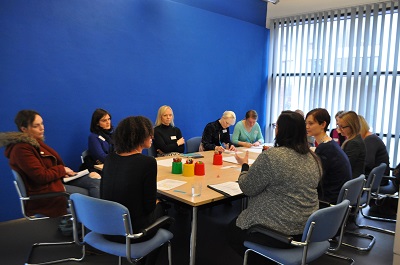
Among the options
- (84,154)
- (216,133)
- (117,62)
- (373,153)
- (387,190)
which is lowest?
(387,190)

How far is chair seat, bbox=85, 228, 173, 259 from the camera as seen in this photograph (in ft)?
6.30

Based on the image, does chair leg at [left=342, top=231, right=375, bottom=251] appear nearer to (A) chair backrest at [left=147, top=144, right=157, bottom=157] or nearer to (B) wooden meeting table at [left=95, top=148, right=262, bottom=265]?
(B) wooden meeting table at [left=95, top=148, right=262, bottom=265]

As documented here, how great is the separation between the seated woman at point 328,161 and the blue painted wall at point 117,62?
2565 millimetres

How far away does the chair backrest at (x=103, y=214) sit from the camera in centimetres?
178

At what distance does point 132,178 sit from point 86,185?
1.46 m

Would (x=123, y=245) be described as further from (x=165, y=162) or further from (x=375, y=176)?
(x=375, y=176)

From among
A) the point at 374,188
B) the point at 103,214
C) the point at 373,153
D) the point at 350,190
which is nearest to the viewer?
the point at 103,214

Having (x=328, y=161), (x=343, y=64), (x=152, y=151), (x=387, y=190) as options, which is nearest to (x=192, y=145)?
(x=152, y=151)

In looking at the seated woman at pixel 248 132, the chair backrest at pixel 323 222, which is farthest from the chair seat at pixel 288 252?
the seated woman at pixel 248 132

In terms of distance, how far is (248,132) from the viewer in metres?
4.93

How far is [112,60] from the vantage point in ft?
13.6

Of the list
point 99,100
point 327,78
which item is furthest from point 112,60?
point 327,78

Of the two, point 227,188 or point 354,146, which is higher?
point 354,146

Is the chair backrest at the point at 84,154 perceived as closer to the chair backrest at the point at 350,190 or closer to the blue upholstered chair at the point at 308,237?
the blue upholstered chair at the point at 308,237
